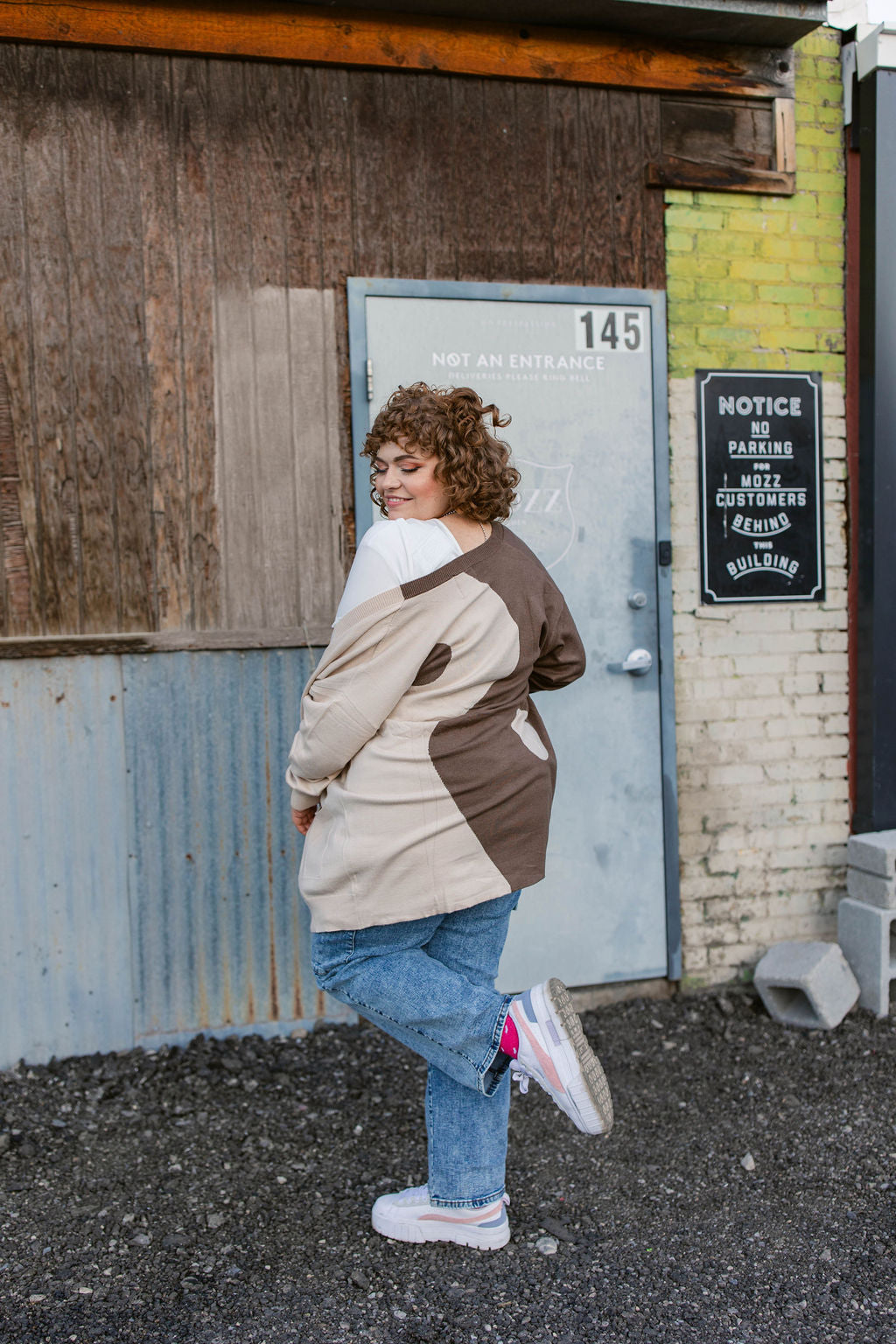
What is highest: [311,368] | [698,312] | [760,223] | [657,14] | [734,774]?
[657,14]

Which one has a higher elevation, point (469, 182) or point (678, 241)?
point (469, 182)

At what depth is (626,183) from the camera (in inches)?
156

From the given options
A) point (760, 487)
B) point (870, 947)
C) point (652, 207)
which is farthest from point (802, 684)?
point (652, 207)

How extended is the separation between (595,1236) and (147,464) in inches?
107

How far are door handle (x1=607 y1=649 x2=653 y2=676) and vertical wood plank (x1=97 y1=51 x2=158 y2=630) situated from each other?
1.68m

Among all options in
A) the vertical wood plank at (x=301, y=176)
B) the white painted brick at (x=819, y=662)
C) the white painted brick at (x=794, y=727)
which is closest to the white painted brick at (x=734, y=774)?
the white painted brick at (x=794, y=727)

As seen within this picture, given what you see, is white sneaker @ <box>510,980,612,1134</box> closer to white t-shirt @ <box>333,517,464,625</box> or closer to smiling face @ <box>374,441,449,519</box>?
white t-shirt @ <box>333,517,464,625</box>

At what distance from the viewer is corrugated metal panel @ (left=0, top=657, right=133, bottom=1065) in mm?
3521

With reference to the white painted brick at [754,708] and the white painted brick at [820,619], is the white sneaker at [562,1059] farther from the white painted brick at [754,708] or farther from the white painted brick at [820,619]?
the white painted brick at [820,619]

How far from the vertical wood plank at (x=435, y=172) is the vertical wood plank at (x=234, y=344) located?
621 mm

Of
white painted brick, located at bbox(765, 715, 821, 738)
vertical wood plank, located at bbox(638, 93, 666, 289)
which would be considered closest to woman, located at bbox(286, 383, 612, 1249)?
vertical wood plank, located at bbox(638, 93, 666, 289)

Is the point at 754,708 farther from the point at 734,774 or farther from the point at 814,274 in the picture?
the point at 814,274

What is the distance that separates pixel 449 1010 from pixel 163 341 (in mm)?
2463

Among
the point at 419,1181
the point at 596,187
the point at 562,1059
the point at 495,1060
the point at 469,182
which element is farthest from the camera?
the point at 596,187
